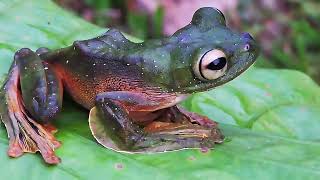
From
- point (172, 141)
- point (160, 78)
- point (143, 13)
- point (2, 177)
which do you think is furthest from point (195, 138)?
point (143, 13)

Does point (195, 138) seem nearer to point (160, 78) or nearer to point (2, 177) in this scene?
point (160, 78)

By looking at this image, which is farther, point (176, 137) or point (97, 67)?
point (97, 67)

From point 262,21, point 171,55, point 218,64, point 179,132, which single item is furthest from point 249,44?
point 262,21

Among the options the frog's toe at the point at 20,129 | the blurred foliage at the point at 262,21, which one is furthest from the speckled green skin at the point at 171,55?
the blurred foliage at the point at 262,21

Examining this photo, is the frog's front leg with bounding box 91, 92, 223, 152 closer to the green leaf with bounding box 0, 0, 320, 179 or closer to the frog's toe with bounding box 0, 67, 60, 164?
the green leaf with bounding box 0, 0, 320, 179

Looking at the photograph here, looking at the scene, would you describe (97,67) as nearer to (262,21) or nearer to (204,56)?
(204,56)

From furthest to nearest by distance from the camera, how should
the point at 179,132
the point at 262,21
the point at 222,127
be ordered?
the point at 262,21, the point at 222,127, the point at 179,132
